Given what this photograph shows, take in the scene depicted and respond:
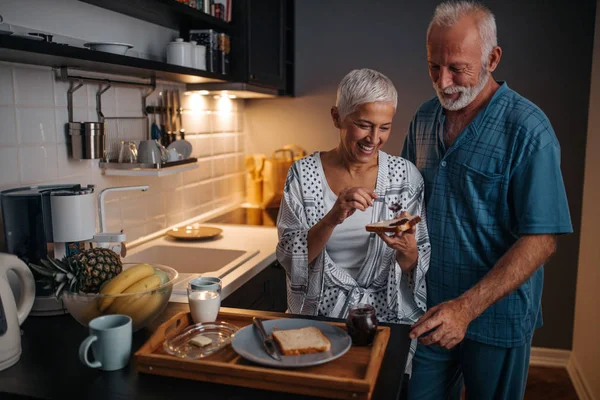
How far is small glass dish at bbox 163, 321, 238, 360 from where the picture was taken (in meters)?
1.19

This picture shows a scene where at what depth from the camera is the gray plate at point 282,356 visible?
1122 millimetres

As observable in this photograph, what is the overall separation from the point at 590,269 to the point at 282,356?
247 cm

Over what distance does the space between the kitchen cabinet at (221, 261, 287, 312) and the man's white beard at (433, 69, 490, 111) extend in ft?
3.49

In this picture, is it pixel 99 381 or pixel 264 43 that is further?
pixel 264 43

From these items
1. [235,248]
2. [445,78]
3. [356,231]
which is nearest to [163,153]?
[235,248]

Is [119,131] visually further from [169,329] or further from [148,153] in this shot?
[169,329]

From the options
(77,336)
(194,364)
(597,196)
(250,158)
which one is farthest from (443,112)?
(250,158)

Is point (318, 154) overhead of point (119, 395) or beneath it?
overhead

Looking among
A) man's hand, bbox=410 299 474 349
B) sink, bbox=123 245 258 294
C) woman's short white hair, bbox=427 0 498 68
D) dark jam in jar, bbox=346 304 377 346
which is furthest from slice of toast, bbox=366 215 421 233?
sink, bbox=123 245 258 294

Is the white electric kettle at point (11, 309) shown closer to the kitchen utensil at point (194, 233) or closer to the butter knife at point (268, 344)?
the butter knife at point (268, 344)

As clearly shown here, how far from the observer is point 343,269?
5.66 feet

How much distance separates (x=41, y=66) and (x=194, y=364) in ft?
4.34

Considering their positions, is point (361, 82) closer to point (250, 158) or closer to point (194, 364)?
point (194, 364)

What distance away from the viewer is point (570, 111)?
318 cm
